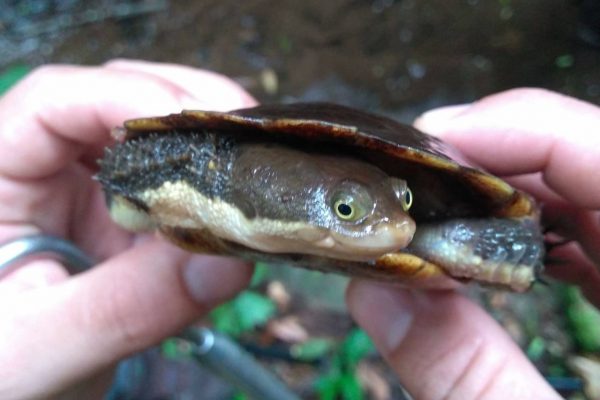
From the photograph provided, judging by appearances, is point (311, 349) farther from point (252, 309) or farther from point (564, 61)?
point (564, 61)

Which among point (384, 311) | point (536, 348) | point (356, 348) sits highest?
point (384, 311)

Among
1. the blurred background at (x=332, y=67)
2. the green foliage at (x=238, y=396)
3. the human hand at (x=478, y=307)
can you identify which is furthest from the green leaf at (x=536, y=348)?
the green foliage at (x=238, y=396)

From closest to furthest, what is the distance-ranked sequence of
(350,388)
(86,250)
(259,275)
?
(86,250) → (350,388) → (259,275)

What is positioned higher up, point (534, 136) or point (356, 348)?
point (534, 136)

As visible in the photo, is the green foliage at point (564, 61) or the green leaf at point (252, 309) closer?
the green foliage at point (564, 61)

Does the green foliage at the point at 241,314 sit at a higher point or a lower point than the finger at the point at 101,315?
lower

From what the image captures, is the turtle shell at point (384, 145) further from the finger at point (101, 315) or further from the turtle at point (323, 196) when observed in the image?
the finger at point (101, 315)

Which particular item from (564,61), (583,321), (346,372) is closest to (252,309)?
(346,372)
